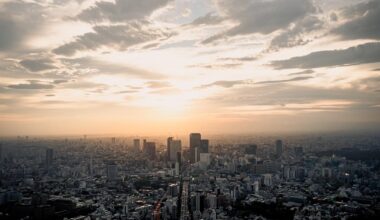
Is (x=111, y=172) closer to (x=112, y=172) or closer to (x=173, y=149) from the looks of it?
(x=112, y=172)

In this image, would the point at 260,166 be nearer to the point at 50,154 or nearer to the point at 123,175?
the point at 123,175

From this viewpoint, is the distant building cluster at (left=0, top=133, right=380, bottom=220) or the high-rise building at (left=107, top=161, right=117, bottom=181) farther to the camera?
the high-rise building at (left=107, top=161, right=117, bottom=181)

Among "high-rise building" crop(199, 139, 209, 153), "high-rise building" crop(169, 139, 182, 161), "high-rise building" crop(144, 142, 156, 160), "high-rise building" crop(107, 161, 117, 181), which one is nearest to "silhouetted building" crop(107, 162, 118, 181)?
"high-rise building" crop(107, 161, 117, 181)

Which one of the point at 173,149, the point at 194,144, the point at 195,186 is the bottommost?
the point at 195,186

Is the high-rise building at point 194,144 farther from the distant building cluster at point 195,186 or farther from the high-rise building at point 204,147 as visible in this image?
the high-rise building at point 204,147

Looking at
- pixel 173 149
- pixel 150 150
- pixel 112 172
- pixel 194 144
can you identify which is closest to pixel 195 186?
pixel 112 172

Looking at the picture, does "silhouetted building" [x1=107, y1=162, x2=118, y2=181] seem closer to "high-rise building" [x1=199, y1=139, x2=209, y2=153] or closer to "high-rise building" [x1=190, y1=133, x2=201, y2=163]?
"high-rise building" [x1=190, y1=133, x2=201, y2=163]

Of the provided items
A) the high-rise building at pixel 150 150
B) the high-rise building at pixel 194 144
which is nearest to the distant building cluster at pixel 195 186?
the high-rise building at pixel 194 144

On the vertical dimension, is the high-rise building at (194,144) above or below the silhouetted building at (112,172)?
above

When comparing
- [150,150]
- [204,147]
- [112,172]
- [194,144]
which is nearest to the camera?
[112,172]

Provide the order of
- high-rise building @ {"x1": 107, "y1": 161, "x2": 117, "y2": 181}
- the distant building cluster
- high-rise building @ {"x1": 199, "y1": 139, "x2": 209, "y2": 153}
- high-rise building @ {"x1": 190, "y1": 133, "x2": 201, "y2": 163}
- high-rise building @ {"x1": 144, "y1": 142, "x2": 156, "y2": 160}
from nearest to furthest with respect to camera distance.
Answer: the distant building cluster → high-rise building @ {"x1": 107, "y1": 161, "x2": 117, "y2": 181} → high-rise building @ {"x1": 190, "y1": 133, "x2": 201, "y2": 163} → high-rise building @ {"x1": 199, "y1": 139, "x2": 209, "y2": 153} → high-rise building @ {"x1": 144, "y1": 142, "x2": 156, "y2": 160}

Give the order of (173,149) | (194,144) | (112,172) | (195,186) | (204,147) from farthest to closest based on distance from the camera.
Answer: (194,144) < (173,149) < (204,147) < (112,172) < (195,186)
